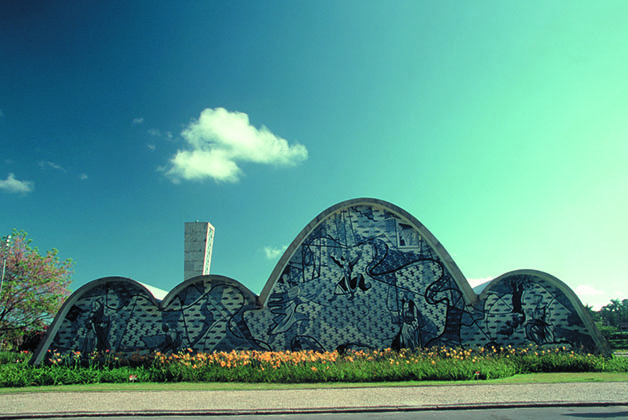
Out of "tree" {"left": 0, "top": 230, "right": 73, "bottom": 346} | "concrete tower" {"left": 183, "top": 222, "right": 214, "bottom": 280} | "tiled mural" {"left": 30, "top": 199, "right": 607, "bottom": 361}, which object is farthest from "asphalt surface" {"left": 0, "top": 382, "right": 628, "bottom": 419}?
"tree" {"left": 0, "top": 230, "right": 73, "bottom": 346}

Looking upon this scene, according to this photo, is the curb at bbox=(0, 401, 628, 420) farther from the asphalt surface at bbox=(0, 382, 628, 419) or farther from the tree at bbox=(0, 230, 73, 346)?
the tree at bbox=(0, 230, 73, 346)

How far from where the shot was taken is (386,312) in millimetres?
14570

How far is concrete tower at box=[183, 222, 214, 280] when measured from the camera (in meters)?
17.6

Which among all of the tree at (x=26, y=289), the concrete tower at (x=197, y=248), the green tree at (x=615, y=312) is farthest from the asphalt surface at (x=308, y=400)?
the green tree at (x=615, y=312)

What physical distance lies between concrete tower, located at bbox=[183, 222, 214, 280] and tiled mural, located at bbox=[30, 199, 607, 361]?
2.75 metres

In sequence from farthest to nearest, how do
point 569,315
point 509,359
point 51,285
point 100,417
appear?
point 51,285 < point 569,315 < point 509,359 < point 100,417

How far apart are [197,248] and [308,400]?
1138 cm

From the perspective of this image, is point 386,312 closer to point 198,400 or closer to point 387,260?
point 387,260

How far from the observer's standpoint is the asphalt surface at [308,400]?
727 centimetres

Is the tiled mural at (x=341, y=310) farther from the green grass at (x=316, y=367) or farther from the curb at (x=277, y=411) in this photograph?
the curb at (x=277, y=411)

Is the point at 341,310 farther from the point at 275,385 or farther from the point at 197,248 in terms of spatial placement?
the point at 197,248

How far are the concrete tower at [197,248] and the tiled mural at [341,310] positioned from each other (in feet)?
9.02

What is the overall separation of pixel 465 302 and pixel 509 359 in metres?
2.36

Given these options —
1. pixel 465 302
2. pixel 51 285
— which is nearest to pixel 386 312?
pixel 465 302
